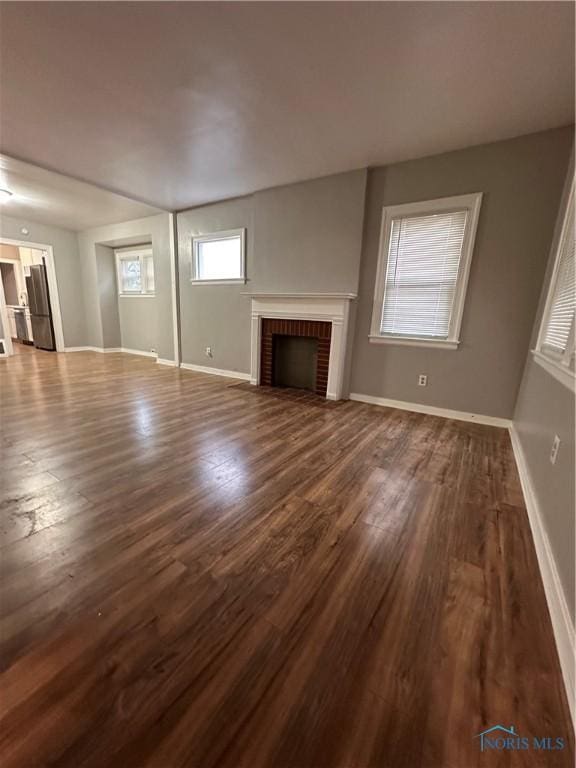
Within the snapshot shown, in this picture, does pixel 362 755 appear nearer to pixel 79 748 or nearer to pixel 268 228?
pixel 79 748

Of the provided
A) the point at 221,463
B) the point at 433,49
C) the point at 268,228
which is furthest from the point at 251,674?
the point at 268,228

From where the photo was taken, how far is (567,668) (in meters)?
0.93

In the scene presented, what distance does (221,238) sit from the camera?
4734 millimetres

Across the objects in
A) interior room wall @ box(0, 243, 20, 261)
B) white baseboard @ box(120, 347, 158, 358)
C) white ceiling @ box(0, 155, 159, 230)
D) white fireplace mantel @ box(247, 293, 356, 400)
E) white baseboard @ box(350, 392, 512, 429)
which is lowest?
white baseboard @ box(120, 347, 158, 358)

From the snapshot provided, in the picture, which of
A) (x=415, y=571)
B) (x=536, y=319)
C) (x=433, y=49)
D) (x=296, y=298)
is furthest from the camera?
(x=296, y=298)

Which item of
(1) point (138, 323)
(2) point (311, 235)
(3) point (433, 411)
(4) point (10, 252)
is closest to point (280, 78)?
(2) point (311, 235)

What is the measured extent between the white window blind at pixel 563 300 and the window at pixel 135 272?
6.75 meters

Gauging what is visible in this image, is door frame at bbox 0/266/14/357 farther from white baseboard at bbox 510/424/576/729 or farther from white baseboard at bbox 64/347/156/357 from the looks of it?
white baseboard at bbox 510/424/576/729

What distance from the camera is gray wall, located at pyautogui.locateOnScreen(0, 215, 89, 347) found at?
6.32 metres

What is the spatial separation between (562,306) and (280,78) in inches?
101

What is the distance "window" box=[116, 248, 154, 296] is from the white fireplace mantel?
3.64 m

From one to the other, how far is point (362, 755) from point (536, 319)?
329 centimetres

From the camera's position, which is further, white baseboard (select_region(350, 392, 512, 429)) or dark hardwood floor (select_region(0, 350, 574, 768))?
white baseboard (select_region(350, 392, 512, 429))

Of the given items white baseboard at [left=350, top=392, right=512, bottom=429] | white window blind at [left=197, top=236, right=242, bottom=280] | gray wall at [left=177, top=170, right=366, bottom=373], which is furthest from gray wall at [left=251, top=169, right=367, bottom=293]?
white baseboard at [left=350, top=392, right=512, bottom=429]
